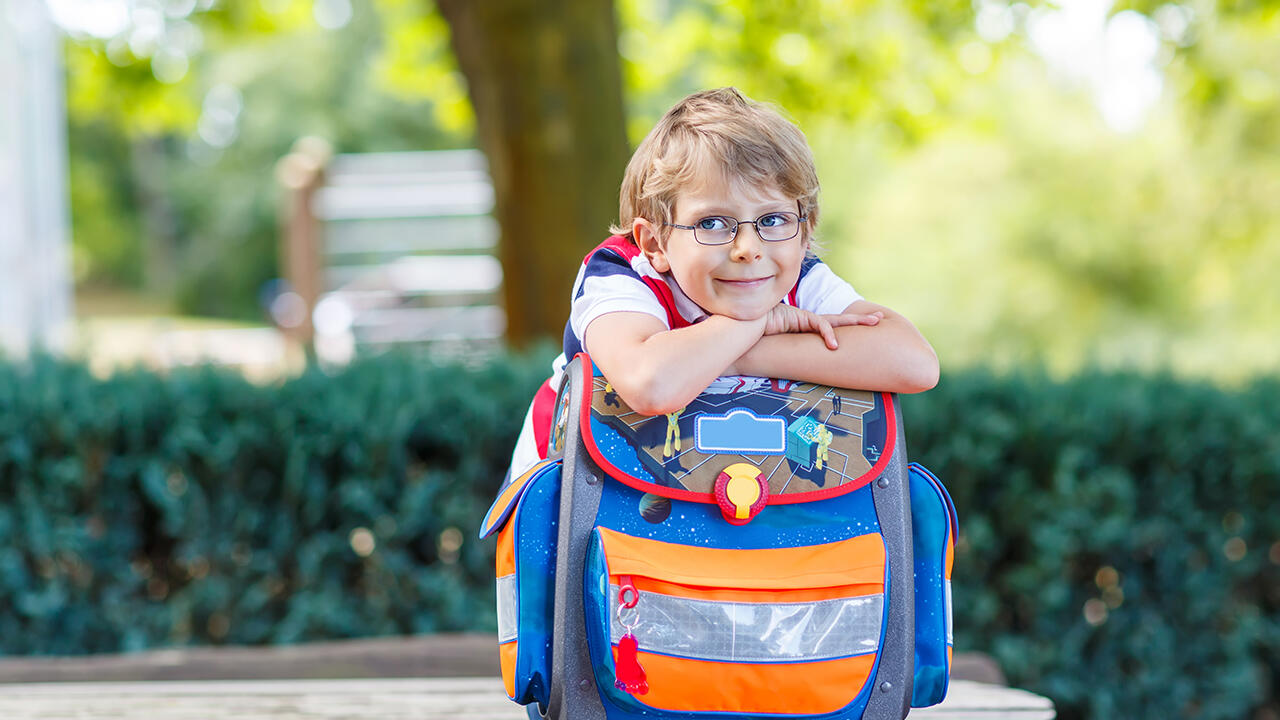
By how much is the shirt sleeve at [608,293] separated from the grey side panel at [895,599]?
450 millimetres

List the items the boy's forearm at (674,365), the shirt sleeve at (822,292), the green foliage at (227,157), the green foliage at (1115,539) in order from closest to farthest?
1. the boy's forearm at (674,365)
2. the shirt sleeve at (822,292)
3. the green foliage at (1115,539)
4. the green foliage at (227,157)

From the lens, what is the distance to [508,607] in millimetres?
1771

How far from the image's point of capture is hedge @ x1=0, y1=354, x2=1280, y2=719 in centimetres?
323

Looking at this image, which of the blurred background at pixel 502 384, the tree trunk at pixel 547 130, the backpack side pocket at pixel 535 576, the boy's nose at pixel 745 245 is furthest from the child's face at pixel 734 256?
the tree trunk at pixel 547 130

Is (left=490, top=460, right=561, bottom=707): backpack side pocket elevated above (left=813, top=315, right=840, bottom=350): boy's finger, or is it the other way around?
(left=813, top=315, right=840, bottom=350): boy's finger

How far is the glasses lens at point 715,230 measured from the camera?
5.43 feet

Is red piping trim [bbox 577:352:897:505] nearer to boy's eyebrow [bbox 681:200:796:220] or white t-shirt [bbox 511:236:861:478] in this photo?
white t-shirt [bbox 511:236:861:478]

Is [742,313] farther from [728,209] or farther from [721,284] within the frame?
[728,209]

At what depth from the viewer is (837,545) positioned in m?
1.67

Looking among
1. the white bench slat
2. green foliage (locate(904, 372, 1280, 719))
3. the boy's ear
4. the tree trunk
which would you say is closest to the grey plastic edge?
the boy's ear

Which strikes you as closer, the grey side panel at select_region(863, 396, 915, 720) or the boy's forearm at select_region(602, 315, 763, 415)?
the boy's forearm at select_region(602, 315, 763, 415)

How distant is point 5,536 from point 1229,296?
14.9 meters

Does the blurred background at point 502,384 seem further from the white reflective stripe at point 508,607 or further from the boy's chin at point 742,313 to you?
the boy's chin at point 742,313

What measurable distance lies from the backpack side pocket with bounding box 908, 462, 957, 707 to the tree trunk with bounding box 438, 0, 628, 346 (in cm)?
333
